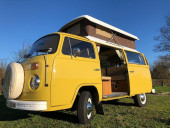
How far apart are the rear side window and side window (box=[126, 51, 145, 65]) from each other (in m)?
2.33

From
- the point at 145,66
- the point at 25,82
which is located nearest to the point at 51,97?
the point at 25,82

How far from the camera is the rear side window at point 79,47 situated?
3.44 metres

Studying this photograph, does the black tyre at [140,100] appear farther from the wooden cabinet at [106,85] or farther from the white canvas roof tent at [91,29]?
the white canvas roof tent at [91,29]

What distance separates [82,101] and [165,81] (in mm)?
20846

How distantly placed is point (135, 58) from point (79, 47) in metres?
3.42

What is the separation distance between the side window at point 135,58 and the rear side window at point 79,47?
91.6 inches

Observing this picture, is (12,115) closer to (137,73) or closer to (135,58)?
(137,73)

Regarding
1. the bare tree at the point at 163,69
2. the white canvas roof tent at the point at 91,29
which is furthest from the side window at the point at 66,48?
the bare tree at the point at 163,69

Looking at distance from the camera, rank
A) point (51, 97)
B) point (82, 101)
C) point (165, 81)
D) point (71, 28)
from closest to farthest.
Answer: point (51, 97) < point (82, 101) < point (71, 28) < point (165, 81)

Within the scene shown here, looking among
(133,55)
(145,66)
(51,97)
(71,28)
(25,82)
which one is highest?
(71,28)

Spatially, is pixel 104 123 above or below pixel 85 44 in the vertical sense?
below

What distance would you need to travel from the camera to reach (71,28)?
1491cm

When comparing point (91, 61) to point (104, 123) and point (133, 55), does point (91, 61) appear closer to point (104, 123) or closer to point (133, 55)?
point (104, 123)

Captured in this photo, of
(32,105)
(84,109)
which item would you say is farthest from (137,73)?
(32,105)
